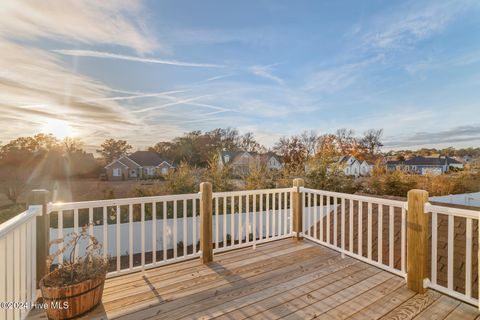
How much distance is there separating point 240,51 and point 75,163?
1830cm

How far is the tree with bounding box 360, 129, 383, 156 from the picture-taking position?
26562 mm

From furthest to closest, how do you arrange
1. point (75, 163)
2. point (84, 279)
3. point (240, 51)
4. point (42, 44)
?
1. point (75, 163)
2. point (240, 51)
3. point (42, 44)
4. point (84, 279)

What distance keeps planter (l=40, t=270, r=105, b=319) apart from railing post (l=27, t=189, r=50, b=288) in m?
0.40

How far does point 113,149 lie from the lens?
82.6 feet

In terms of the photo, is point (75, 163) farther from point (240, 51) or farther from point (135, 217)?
point (240, 51)

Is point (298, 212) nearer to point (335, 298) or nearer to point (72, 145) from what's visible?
point (335, 298)

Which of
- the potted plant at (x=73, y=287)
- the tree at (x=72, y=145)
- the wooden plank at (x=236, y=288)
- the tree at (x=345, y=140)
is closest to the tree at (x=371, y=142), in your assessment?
the tree at (x=345, y=140)

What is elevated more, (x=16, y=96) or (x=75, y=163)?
(x=16, y=96)

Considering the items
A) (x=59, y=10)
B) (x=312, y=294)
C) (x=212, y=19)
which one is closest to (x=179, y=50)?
(x=212, y=19)

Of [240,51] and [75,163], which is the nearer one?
[240,51]

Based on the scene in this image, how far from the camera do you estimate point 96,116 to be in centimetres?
784

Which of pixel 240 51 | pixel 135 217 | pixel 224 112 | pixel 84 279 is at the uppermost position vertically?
pixel 240 51

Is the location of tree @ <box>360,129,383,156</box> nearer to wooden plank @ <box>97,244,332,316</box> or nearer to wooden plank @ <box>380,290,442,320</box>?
wooden plank @ <box>97,244,332,316</box>

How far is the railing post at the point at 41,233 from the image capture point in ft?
7.41
